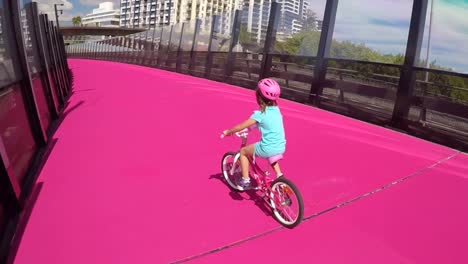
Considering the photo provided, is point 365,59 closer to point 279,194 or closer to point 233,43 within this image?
point 279,194

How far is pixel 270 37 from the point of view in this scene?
16.0 m

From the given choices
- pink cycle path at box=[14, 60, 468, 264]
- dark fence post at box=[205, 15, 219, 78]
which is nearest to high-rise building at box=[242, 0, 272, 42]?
dark fence post at box=[205, 15, 219, 78]

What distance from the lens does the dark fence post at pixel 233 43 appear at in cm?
1902

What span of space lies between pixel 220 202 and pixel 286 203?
82 cm

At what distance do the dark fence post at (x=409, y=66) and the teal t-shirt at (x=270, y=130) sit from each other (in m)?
5.88

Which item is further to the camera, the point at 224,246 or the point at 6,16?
the point at 6,16

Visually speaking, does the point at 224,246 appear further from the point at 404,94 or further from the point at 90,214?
the point at 404,94

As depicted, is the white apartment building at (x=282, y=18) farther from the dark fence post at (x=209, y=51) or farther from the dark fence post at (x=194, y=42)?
the dark fence post at (x=194, y=42)

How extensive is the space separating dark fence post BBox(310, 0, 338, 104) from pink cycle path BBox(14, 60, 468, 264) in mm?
4364

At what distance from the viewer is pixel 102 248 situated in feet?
11.9

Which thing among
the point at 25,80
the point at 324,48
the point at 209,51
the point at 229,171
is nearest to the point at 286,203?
the point at 229,171

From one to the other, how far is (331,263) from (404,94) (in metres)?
6.65

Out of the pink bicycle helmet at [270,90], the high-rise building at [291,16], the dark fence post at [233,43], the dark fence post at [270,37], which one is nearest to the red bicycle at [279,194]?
the pink bicycle helmet at [270,90]

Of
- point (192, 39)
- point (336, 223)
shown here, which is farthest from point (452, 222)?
point (192, 39)
